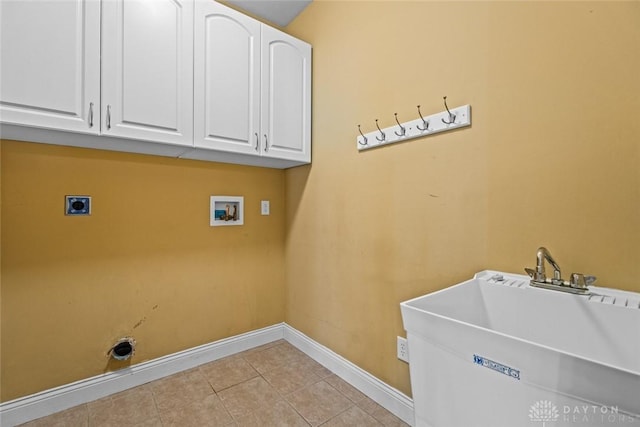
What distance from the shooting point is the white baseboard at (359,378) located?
4.94 ft

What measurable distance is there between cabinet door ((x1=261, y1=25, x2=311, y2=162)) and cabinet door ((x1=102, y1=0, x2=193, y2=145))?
48 cm

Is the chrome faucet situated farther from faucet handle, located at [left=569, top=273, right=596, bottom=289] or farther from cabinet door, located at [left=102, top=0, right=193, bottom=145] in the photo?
cabinet door, located at [left=102, top=0, right=193, bottom=145]

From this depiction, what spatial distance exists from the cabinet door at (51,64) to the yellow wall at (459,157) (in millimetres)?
1283

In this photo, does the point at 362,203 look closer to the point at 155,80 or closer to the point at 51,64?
the point at 155,80

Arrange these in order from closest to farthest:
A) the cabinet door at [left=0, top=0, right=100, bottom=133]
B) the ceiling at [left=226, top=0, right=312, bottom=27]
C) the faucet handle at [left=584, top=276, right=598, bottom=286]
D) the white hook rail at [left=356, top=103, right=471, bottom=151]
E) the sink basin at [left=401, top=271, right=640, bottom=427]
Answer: the sink basin at [left=401, top=271, right=640, bottom=427] < the faucet handle at [left=584, top=276, right=598, bottom=286] < the cabinet door at [left=0, top=0, right=100, bottom=133] < the white hook rail at [left=356, top=103, right=471, bottom=151] < the ceiling at [left=226, top=0, right=312, bottom=27]

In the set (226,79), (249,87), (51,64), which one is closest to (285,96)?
(249,87)

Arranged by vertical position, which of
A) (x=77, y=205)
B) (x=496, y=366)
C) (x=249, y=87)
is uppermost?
(x=249, y=87)

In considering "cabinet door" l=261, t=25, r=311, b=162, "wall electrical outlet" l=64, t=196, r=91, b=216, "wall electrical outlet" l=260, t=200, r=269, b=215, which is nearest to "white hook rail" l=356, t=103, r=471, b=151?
"cabinet door" l=261, t=25, r=311, b=162

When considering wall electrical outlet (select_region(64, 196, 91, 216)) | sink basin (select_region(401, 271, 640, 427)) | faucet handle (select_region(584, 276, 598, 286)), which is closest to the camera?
sink basin (select_region(401, 271, 640, 427))

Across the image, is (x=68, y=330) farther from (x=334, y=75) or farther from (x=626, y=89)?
(x=626, y=89)

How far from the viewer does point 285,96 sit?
6.60 feet

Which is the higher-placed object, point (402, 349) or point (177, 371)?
point (402, 349)

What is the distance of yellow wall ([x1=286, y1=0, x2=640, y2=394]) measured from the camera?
0.95 meters

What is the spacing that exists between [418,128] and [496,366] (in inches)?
43.7
